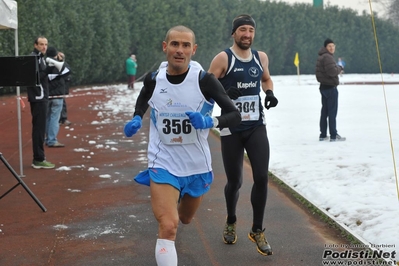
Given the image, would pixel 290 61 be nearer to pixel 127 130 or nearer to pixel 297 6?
pixel 297 6

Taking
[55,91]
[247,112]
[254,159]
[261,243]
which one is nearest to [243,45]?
[247,112]

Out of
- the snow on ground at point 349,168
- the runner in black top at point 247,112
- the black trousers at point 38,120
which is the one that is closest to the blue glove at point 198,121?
the runner in black top at point 247,112

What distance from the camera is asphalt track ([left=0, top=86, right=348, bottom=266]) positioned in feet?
17.7

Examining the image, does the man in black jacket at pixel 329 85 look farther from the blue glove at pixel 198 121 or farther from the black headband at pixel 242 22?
the blue glove at pixel 198 121

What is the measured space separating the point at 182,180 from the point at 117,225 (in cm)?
226

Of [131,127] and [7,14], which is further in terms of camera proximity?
[7,14]

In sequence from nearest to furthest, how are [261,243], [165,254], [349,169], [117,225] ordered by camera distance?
[165,254]
[261,243]
[117,225]
[349,169]

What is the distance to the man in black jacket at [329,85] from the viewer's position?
1254cm

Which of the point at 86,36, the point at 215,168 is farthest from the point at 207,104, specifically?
the point at 86,36

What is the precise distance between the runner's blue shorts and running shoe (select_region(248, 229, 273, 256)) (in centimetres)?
100

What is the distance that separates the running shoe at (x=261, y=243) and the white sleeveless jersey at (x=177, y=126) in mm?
1148

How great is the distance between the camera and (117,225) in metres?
6.52

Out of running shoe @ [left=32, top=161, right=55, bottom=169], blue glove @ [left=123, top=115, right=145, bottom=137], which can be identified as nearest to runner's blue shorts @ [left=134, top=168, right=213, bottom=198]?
blue glove @ [left=123, top=115, right=145, bottom=137]

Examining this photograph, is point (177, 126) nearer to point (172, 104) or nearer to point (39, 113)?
point (172, 104)
